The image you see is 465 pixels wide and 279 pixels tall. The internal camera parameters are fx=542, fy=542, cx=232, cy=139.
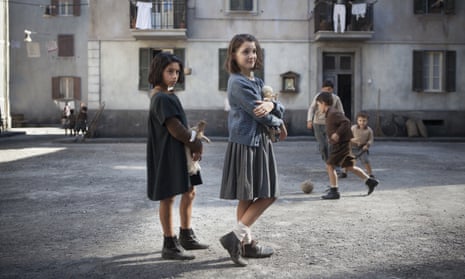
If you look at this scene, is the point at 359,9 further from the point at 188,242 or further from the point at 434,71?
the point at 188,242

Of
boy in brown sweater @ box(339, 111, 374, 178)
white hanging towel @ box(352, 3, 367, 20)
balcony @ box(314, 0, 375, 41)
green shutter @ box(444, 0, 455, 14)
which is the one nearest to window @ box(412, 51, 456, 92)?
green shutter @ box(444, 0, 455, 14)

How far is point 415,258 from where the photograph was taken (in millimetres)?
4086

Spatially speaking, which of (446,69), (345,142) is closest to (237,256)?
(345,142)

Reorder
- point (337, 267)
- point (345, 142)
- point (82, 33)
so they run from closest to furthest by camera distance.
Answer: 1. point (337, 267)
2. point (345, 142)
3. point (82, 33)

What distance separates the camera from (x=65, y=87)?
118ft

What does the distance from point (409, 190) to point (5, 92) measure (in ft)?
88.1

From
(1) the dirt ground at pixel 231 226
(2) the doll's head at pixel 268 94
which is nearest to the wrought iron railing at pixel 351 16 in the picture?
(1) the dirt ground at pixel 231 226

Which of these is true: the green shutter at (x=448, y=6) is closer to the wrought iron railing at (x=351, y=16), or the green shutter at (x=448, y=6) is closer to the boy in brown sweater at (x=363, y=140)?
the wrought iron railing at (x=351, y=16)

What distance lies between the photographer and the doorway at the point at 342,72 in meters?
22.2

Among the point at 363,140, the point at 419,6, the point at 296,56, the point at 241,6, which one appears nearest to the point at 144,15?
the point at 241,6

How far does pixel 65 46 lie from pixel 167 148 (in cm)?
3410

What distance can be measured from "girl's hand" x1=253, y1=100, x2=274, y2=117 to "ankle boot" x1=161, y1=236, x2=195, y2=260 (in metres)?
1.15

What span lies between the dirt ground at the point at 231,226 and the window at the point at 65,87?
1076 inches

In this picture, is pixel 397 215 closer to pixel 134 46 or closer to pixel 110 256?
pixel 110 256
